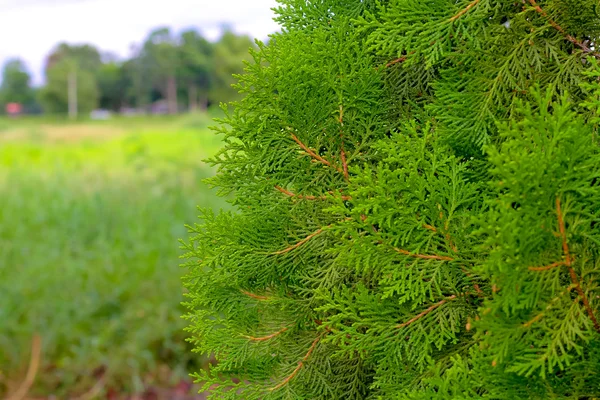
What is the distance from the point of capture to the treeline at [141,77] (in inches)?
227

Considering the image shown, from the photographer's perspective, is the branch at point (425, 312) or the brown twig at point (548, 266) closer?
the brown twig at point (548, 266)

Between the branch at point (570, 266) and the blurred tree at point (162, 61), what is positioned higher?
the blurred tree at point (162, 61)

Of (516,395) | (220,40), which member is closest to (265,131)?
(516,395)

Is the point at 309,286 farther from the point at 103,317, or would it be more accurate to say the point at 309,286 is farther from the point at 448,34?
the point at 103,317

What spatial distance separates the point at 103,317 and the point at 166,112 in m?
4.13

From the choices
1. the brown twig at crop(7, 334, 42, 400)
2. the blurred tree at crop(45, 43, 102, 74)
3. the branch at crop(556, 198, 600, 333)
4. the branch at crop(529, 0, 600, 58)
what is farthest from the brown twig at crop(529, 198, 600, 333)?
the blurred tree at crop(45, 43, 102, 74)

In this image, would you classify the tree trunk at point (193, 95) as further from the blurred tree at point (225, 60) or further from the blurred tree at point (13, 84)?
the blurred tree at point (13, 84)

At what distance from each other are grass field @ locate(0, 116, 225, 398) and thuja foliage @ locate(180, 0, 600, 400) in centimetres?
237

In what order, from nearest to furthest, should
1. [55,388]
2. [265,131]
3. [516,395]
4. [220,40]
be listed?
[516,395] → [265,131] → [55,388] → [220,40]

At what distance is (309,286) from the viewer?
78 centimetres

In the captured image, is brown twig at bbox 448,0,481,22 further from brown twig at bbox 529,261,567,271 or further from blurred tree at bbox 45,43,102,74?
blurred tree at bbox 45,43,102,74

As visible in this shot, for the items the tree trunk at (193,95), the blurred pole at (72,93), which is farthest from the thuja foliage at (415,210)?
the blurred pole at (72,93)

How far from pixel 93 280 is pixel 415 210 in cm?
293

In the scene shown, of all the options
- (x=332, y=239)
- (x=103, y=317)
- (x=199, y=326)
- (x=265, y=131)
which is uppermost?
(x=265, y=131)
